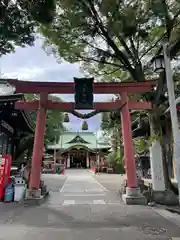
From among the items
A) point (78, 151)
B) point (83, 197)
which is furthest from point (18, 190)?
point (78, 151)

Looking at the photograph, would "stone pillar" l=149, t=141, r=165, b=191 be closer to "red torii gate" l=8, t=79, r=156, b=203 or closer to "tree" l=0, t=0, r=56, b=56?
"red torii gate" l=8, t=79, r=156, b=203

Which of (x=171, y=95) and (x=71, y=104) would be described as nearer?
(x=171, y=95)

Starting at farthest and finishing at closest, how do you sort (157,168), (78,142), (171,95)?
1. (78,142)
2. (157,168)
3. (171,95)

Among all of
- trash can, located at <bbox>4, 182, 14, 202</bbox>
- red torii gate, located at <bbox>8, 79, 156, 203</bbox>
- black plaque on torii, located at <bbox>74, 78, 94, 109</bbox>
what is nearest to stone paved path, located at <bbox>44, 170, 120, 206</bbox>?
red torii gate, located at <bbox>8, 79, 156, 203</bbox>

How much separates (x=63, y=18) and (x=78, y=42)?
1342 mm

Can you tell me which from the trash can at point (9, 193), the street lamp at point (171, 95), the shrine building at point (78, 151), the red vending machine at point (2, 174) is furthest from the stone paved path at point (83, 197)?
the shrine building at point (78, 151)

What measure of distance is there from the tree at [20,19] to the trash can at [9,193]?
524 cm

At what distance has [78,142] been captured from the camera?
43375mm

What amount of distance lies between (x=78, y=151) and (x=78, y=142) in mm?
1854

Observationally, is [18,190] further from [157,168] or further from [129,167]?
[157,168]

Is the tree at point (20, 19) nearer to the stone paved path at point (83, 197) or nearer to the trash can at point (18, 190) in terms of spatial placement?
the trash can at point (18, 190)

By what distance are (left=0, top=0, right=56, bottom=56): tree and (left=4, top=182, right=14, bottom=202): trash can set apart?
5.24 meters

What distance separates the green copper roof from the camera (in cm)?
4132

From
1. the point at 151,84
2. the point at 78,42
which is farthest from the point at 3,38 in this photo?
the point at 151,84
